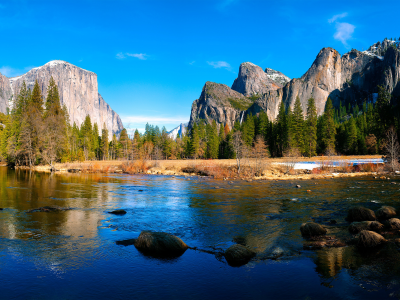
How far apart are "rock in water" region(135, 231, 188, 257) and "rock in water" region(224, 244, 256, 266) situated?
1.98 m

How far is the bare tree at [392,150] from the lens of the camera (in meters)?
43.3

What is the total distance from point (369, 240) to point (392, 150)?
41709 mm

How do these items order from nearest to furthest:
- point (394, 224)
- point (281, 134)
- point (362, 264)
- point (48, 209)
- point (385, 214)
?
point (362, 264) → point (394, 224) → point (385, 214) → point (48, 209) → point (281, 134)

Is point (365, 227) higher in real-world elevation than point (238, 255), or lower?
higher

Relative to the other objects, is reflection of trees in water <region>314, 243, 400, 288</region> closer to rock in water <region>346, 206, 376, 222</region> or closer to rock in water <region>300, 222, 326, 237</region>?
rock in water <region>300, 222, 326, 237</region>

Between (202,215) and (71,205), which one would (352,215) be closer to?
(202,215)

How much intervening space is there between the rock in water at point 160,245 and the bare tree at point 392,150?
45.1m

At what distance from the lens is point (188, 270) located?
8.77 m

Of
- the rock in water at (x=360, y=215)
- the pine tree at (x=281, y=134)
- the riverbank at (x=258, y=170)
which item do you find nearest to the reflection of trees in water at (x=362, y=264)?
the rock in water at (x=360, y=215)

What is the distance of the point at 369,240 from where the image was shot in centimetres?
1046

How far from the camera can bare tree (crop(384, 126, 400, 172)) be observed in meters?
43.3

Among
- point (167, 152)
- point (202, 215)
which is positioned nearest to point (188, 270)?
point (202, 215)

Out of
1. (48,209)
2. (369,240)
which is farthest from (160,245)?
(48,209)

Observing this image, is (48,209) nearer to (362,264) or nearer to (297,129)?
(362,264)
